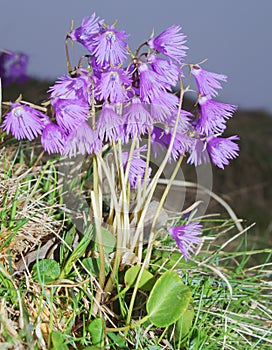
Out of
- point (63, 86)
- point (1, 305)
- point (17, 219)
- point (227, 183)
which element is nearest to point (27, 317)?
point (1, 305)

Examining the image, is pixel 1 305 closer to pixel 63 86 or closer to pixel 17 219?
pixel 17 219

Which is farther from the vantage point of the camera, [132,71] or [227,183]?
[227,183]

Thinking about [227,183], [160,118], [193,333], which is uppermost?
[160,118]

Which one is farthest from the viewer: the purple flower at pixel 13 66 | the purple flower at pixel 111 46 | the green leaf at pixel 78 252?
the purple flower at pixel 13 66

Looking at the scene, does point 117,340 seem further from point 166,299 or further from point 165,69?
point 165,69

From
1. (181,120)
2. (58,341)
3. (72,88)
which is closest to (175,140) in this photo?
(181,120)

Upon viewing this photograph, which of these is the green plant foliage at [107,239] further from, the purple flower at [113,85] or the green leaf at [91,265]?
the purple flower at [113,85]

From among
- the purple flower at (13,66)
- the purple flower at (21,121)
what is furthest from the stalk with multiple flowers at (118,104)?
the purple flower at (13,66)
